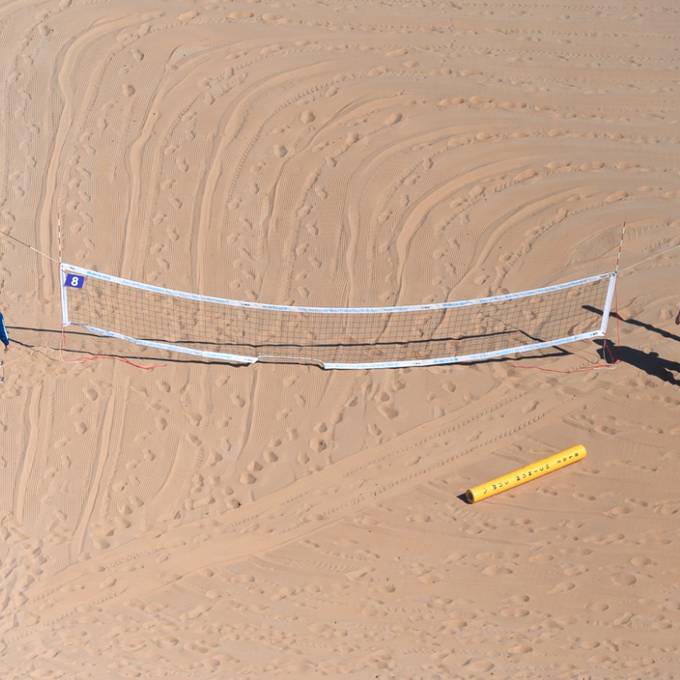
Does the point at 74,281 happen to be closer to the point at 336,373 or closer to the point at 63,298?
the point at 63,298

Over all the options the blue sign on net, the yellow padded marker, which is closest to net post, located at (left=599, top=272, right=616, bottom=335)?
the yellow padded marker

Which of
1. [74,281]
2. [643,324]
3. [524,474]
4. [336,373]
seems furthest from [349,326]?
[643,324]

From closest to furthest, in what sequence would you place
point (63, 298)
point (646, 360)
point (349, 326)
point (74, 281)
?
point (74, 281) < point (63, 298) < point (646, 360) < point (349, 326)

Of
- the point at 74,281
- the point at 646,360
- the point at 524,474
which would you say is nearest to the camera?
the point at 524,474

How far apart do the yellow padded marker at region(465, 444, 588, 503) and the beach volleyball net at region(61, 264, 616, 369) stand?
1409mm

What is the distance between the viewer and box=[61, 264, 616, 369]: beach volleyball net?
39.1 feet

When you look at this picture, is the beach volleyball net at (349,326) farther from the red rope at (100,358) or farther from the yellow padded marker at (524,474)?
the yellow padded marker at (524,474)

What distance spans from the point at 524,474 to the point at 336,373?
103 inches

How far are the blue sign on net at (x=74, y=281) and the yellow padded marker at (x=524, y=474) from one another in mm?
5376

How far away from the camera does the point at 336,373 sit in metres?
11.9

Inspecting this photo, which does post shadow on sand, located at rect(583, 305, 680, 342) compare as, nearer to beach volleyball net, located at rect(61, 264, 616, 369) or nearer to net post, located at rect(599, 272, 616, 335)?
beach volleyball net, located at rect(61, 264, 616, 369)

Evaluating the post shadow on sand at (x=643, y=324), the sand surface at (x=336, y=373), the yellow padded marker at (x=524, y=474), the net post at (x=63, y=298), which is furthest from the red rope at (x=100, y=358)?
the post shadow on sand at (x=643, y=324)

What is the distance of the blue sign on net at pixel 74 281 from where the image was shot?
1148 cm

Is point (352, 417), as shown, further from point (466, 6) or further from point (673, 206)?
point (466, 6)
